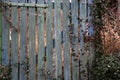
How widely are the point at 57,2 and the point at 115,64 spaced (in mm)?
1673

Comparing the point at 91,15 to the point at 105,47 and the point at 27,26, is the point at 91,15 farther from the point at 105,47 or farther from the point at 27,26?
the point at 27,26

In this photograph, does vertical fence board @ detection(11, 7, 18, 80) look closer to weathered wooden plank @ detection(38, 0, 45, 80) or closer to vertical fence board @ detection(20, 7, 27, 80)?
vertical fence board @ detection(20, 7, 27, 80)

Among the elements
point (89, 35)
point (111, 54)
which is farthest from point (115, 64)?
point (89, 35)

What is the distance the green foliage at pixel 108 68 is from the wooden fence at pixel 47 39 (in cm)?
34

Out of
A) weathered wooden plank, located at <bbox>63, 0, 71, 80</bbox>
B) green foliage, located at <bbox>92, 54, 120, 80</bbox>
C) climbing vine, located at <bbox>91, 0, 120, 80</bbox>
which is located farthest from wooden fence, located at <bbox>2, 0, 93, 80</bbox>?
green foliage, located at <bbox>92, 54, 120, 80</bbox>

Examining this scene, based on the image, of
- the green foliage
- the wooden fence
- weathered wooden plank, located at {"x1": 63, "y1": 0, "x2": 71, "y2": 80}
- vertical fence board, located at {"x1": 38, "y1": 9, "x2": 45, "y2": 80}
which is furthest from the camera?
weathered wooden plank, located at {"x1": 63, "y1": 0, "x2": 71, "y2": 80}

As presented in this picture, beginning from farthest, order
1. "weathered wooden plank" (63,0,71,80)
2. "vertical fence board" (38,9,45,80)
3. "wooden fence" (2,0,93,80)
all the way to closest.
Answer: "weathered wooden plank" (63,0,71,80), "vertical fence board" (38,9,45,80), "wooden fence" (2,0,93,80)

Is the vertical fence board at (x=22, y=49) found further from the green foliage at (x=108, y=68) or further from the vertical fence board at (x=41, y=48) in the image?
the green foliage at (x=108, y=68)

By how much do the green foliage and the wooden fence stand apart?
13.3 inches

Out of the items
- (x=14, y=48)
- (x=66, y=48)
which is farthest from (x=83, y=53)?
(x=14, y=48)

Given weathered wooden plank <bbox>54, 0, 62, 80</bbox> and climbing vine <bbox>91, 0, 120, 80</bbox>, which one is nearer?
climbing vine <bbox>91, 0, 120, 80</bbox>

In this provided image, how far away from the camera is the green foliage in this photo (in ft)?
18.6

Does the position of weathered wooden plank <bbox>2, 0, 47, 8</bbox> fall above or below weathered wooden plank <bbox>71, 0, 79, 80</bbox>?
above

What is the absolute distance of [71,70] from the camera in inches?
239
